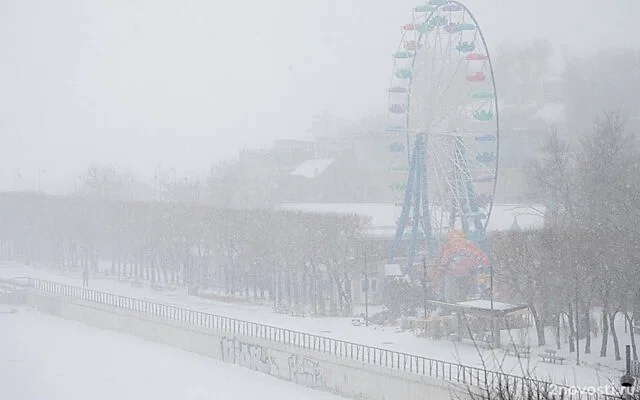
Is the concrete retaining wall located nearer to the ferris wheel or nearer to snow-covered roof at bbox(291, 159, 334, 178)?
the ferris wheel

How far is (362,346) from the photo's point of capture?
24.4m

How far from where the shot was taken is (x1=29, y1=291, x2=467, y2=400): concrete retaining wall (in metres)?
21.4

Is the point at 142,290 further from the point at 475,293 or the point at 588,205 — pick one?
the point at 588,205

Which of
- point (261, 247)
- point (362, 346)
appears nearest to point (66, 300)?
point (261, 247)

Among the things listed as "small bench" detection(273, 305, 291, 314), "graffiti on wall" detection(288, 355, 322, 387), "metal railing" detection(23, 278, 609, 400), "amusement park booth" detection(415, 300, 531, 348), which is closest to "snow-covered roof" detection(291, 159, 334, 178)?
"metal railing" detection(23, 278, 609, 400)

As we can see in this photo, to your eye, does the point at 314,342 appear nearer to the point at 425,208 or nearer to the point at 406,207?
the point at 425,208

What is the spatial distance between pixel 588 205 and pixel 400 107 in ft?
23.8

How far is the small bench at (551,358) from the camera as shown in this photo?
22.2 metres

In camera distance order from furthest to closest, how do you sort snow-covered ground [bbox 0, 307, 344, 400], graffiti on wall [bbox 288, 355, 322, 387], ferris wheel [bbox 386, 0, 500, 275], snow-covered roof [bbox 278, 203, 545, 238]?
snow-covered roof [bbox 278, 203, 545, 238] < ferris wheel [bbox 386, 0, 500, 275] < snow-covered ground [bbox 0, 307, 344, 400] < graffiti on wall [bbox 288, 355, 322, 387]

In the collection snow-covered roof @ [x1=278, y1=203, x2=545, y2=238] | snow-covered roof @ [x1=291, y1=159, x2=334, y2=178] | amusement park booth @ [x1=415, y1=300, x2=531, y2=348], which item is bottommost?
amusement park booth @ [x1=415, y1=300, x2=531, y2=348]

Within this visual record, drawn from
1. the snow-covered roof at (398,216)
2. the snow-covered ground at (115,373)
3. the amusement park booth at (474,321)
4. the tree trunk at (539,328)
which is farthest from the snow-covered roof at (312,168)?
the tree trunk at (539,328)

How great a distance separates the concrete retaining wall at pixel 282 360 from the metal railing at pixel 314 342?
0.62ft

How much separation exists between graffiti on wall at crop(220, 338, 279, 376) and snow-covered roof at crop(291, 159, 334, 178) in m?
39.1

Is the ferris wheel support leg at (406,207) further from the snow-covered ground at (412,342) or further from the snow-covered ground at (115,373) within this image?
the snow-covered ground at (115,373)
